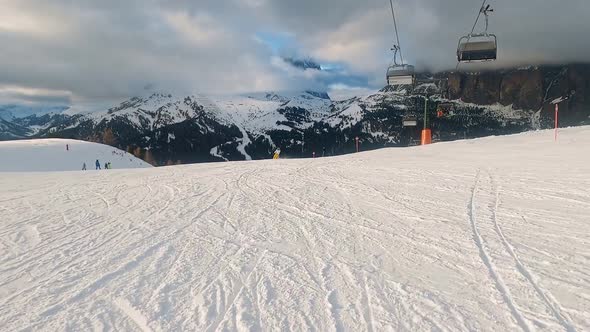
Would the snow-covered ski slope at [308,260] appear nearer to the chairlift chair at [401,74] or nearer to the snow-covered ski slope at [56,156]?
the chairlift chair at [401,74]

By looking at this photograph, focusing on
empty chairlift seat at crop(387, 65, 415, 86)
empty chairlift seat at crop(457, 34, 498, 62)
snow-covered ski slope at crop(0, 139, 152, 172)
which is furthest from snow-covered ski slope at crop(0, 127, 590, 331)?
snow-covered ski slope at crop(0, 139, 152, 172)

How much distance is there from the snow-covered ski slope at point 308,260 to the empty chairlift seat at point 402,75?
42.1 feet

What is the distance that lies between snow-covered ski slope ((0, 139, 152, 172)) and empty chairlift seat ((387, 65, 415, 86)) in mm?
32009

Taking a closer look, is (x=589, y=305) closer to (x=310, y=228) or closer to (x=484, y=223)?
(x=484, y=223)

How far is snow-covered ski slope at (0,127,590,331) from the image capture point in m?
3.53

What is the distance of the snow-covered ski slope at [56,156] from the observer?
3691 cm

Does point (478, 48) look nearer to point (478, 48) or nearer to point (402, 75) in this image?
point (478, 48)

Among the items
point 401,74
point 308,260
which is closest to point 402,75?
point 401,74

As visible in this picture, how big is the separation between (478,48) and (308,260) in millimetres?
12972

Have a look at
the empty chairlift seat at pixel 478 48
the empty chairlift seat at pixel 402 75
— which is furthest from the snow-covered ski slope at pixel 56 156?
the empty chairlift seat at pixel 478 48

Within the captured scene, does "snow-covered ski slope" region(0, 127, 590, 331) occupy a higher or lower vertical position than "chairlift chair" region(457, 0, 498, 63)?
lower

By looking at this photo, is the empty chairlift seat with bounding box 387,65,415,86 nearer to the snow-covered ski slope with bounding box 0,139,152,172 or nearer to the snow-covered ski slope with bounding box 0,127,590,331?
the snow-covered ski slope with bounding box 0,127,590,331

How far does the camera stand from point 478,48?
14.4m

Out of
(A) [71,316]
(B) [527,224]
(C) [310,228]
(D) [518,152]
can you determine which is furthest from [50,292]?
(D) [518,152]
